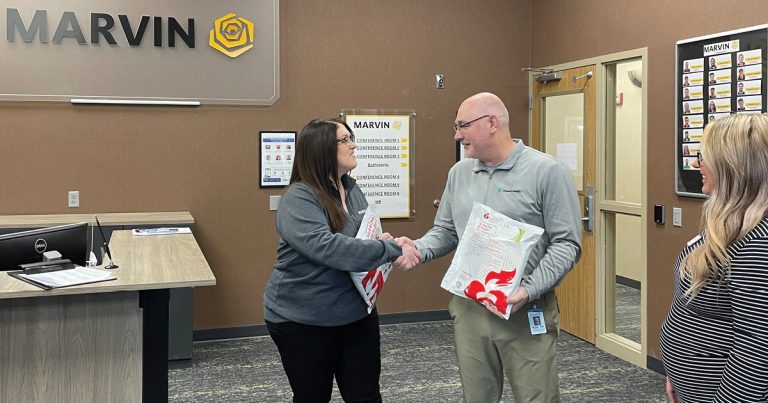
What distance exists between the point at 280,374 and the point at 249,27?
96.6 inches

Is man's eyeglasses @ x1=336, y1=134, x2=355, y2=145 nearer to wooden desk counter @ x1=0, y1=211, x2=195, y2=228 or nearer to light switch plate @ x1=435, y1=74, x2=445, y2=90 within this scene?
wooden desk counter @ x1=0, y1=211, x2=195, y2=228

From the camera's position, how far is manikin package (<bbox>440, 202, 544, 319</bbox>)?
2209 mm

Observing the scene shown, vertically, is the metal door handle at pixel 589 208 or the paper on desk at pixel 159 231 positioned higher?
the metal door handle at pixel 589 208

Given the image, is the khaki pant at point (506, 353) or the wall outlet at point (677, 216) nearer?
the khaki pant at point (506, 353)

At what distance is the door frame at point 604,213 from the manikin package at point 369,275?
8.04ft

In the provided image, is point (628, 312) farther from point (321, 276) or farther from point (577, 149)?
point (321, 276)

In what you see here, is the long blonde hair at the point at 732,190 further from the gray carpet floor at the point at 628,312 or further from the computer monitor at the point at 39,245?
the gray carpet floor at the point at 628,312

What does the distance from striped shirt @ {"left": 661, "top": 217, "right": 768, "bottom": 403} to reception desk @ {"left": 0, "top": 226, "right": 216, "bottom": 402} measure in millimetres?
1678

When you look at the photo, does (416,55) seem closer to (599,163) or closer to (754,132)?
(599,163)

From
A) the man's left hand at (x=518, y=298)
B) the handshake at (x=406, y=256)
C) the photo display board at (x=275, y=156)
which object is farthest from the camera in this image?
the photo display board at (x=275, y=156)

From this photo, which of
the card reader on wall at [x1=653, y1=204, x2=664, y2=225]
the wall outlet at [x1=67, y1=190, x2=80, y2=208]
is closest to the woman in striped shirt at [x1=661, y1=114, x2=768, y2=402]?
the card reader on wall at [x1=653, y1=204, x2=664, y2=225]

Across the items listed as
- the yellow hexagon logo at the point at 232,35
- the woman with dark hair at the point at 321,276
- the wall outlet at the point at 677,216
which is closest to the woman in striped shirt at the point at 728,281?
the woman with dark hair at the point at 321,276

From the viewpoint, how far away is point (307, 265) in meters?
2.34

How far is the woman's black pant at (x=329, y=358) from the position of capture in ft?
7.70
